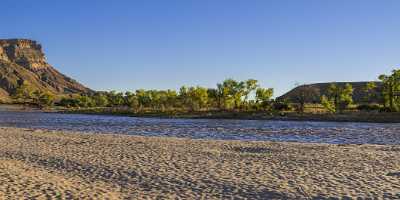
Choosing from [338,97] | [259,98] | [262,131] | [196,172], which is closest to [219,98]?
[259,98]

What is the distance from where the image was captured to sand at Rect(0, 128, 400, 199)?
15.1 m

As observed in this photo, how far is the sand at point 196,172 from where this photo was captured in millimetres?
15133

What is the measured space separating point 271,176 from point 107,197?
7.28 meters

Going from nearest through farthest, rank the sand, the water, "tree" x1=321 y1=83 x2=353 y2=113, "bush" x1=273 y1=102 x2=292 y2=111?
the sand
the water
"tree" x1=321 y1=83 x2=353 y2=113
"bush" x1=273 y1=102 x2=292 y2=111

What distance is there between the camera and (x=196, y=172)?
1930 cm

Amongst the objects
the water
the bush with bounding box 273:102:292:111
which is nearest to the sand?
the water

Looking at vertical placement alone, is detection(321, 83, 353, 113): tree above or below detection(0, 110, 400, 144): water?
above

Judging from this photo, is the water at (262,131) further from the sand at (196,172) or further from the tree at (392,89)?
the tree at (392,89)

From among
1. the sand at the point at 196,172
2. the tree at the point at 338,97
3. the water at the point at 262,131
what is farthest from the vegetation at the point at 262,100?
the sand at the point at 196,172

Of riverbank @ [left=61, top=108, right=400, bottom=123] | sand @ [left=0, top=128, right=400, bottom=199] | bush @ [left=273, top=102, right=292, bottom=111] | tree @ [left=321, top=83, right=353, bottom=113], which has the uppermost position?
tree @ [left=321, top=83, right=353, bottom=113]

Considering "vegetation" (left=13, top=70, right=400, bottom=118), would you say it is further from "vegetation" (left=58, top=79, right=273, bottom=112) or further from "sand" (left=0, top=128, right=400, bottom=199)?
"sand" (left=0, top=128, right=400, bottom=199)

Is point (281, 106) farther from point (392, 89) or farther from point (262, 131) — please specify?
point (262, 131)

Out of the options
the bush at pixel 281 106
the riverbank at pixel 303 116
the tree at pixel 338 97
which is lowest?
the riverbank at pixel 303 116

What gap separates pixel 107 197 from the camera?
47.6 feet
